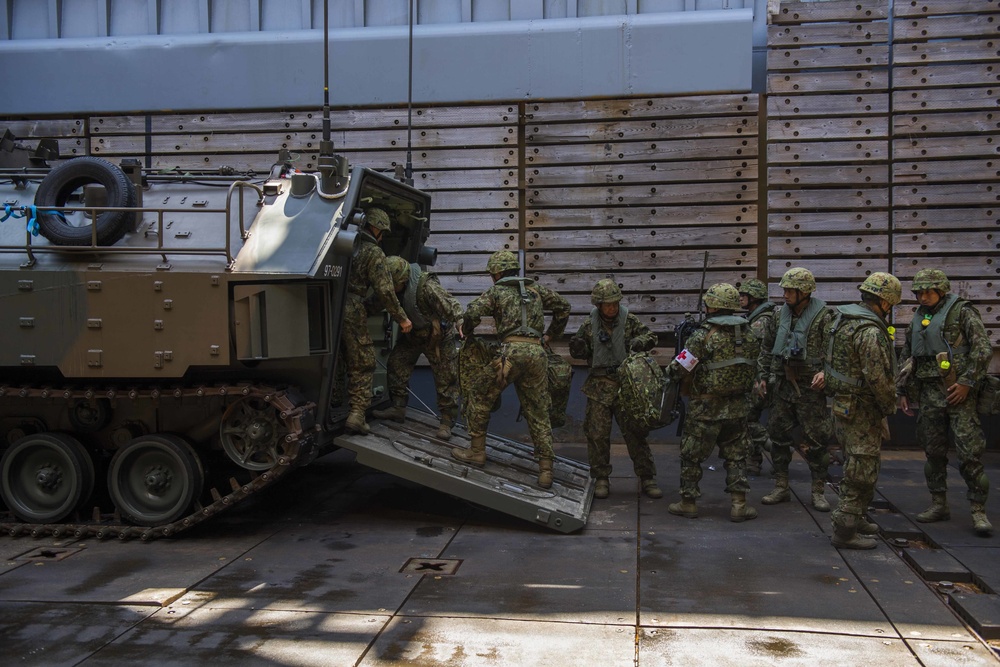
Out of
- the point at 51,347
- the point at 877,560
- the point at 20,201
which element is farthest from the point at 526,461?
the point at 20,201

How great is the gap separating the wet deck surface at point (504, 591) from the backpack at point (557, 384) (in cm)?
94

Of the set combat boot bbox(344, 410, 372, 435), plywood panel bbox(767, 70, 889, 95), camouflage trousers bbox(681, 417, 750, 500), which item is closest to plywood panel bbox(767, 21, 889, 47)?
plywood panel bbox(767, 70, 889, 95)

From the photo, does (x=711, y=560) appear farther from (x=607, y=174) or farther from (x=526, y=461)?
(x=607, y=174)

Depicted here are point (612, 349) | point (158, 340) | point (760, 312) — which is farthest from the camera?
point (760, 312)

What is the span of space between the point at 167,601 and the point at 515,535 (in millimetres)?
2661

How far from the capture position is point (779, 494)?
317 inches

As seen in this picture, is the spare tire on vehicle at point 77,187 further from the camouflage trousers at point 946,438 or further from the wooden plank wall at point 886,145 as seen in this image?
the wooden plank wall at point 886,145

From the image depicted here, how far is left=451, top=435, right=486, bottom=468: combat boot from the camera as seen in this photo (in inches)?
300

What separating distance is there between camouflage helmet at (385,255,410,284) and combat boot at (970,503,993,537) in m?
5.00

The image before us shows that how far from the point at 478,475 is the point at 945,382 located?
12.6ft

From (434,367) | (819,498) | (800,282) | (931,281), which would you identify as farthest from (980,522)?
(434,367)

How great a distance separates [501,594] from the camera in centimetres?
570

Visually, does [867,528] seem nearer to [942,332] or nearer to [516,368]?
[942,332]

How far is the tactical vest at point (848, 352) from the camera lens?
253 inches
